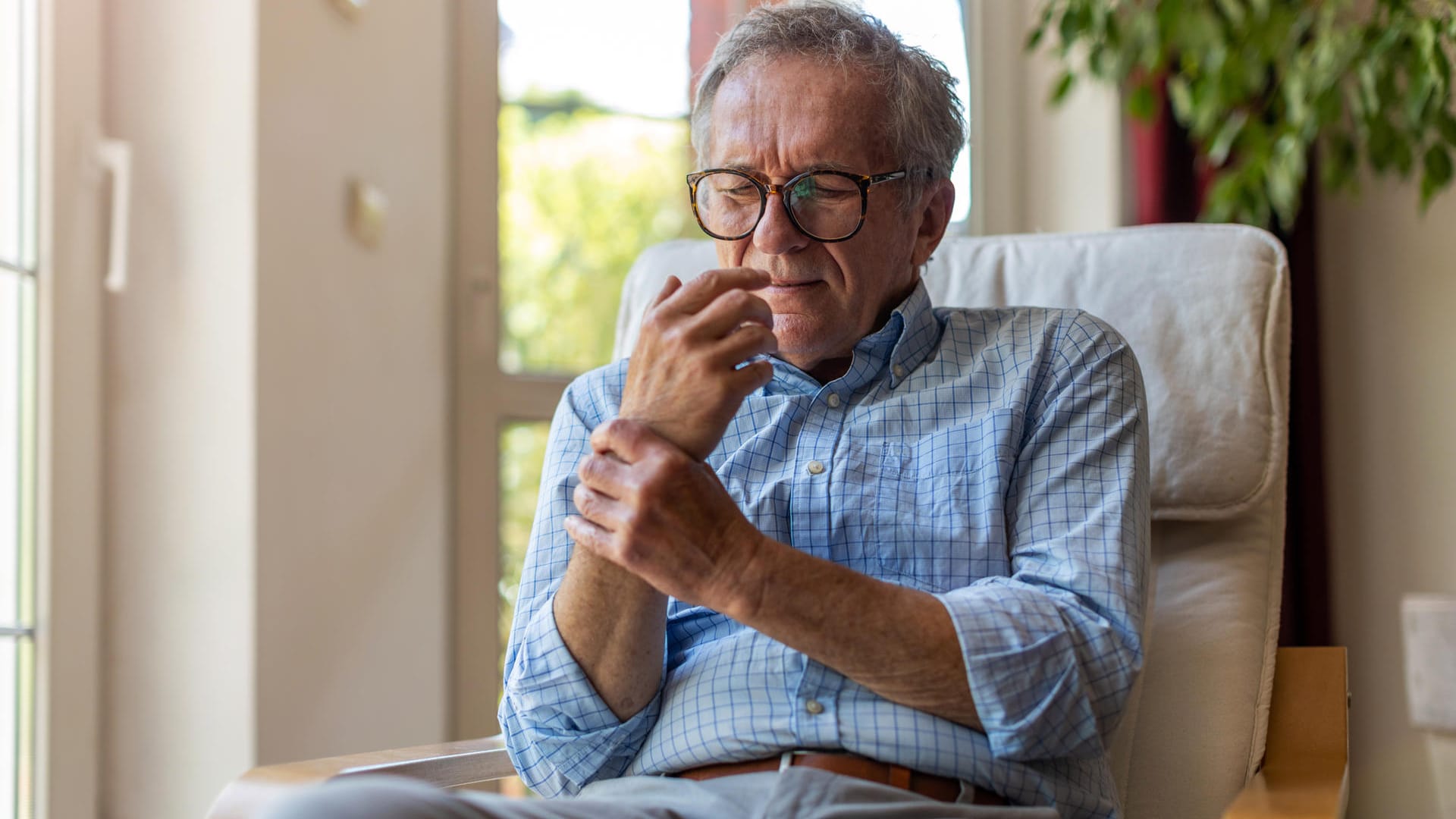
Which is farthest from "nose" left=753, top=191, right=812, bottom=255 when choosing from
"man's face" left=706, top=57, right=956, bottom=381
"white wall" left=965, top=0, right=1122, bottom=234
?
"white wall" left=965, top=0, right=1122, bottom=234

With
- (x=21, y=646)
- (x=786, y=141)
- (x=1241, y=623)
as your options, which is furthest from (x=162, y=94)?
(x=1241, y=623)

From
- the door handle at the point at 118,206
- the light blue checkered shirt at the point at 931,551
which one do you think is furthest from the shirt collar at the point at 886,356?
the door handle at the point at 118,206

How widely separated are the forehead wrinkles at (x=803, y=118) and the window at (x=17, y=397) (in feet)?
3.21

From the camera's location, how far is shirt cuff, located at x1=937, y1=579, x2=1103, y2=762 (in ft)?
3.78

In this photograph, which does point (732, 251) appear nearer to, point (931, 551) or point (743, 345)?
point (743, 345)

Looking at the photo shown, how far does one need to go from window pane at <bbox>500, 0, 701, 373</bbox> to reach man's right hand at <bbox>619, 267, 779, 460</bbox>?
144cm

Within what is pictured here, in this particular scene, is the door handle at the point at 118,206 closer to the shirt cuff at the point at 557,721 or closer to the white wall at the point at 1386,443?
the shirt cuff at the point at 557,721

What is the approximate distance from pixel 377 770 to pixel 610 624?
0.29m

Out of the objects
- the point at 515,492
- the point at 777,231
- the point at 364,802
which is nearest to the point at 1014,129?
the point at 515,492

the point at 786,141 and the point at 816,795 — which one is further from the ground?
the point at 786,141

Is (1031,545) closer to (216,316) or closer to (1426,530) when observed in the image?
(216,316)

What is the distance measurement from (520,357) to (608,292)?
9.8 inches

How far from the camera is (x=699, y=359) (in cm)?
122

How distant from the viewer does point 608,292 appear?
2.80 meters
